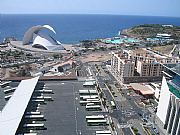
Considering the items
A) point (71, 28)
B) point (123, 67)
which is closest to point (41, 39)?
point (123, 67)

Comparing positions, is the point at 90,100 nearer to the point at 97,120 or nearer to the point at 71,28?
the point at 97,120

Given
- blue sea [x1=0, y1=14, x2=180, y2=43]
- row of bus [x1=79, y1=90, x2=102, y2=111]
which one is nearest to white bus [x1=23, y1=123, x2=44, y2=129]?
row of bus [x1=79, y1=90, x2=102, y2=111]

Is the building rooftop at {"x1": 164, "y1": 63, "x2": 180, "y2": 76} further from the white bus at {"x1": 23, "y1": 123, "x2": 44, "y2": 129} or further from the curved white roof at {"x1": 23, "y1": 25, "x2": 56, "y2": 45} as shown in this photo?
the curved white roof at {"x1": 23, "y1": 25, "x2": 56, "y2": 45}

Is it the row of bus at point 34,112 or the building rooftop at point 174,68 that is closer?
the building rooftop at point 174,68

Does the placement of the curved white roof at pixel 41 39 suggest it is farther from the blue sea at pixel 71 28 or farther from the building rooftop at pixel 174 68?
the building rooftop at pixel 174 68

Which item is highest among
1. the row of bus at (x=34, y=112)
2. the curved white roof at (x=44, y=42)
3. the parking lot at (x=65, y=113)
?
the curved white roof at (x=44, y=42)

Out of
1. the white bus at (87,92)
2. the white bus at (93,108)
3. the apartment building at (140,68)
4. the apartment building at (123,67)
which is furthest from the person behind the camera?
the apartment building at (140,68)

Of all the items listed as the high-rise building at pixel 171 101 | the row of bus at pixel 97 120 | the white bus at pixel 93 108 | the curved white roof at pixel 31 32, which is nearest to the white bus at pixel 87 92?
the white bus at pixel 93 108

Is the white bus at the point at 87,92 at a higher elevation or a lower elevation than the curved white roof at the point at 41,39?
lower

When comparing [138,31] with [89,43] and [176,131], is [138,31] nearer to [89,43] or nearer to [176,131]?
[89,43]

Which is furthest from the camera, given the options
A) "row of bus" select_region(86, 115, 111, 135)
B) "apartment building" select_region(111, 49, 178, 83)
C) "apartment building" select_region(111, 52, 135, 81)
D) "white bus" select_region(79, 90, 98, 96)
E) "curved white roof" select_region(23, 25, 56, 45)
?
"curved white roof" select_region(23, 25, 56, 45)

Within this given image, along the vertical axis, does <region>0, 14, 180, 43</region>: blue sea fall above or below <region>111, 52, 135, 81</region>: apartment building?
below
